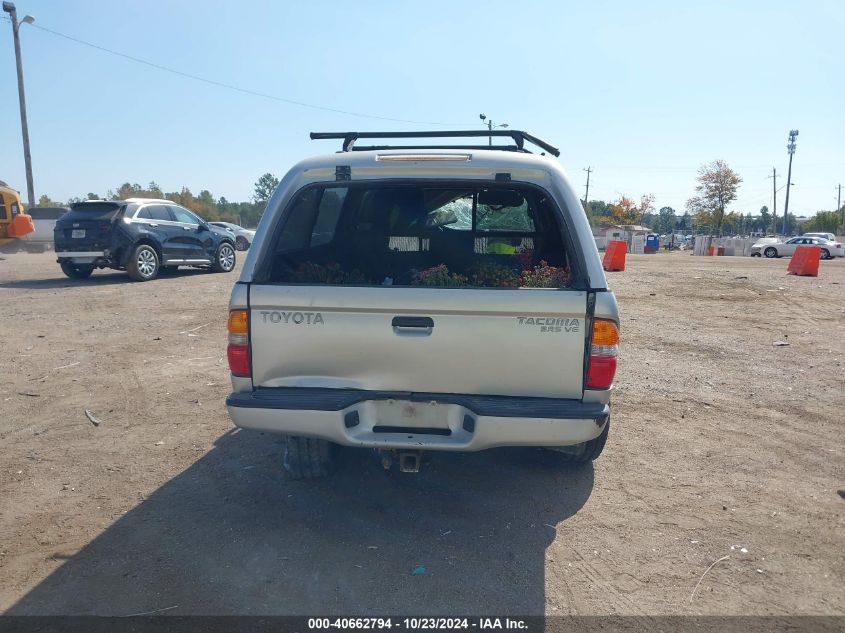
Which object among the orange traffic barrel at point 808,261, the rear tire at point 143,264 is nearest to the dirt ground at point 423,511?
the rear tire at point 143,264

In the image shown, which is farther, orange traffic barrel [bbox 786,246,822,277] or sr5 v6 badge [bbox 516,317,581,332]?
orange traffic barrel [bbox 786,246,822,277]

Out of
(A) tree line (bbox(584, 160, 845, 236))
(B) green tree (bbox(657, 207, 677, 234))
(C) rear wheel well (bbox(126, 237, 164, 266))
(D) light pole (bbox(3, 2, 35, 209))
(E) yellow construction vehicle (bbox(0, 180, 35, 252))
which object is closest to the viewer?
(C) rear wheel well (bbox(126, 237, 164, 266))

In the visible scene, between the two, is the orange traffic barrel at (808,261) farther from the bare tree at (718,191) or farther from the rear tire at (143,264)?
the bare tree at (718,191)

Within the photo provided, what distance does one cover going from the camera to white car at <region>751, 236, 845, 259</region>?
111 feet

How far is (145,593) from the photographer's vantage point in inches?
112

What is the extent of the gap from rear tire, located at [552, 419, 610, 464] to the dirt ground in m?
0.13

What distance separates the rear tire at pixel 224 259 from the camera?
51.1ft

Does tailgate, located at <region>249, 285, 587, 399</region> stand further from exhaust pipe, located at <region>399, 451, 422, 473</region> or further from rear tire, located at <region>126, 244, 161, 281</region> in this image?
rear tire, located at <region>126, 244, 161, 281</region>

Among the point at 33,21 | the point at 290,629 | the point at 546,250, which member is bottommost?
the point at 290,629

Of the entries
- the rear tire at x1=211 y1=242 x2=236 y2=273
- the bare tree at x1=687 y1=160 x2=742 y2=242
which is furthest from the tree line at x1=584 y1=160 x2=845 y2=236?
the rear tire at x1=211 y1=242 x2=236 y2=273

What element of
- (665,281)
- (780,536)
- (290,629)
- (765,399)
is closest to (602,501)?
(780,536)

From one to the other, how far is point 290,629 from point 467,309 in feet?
5.47

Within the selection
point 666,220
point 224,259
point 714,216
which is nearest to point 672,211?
point 666,220

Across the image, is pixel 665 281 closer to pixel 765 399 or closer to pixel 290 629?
pixel 765 399
